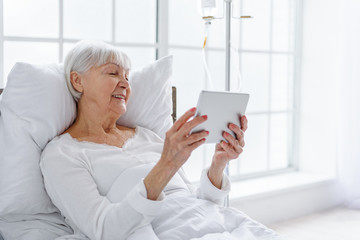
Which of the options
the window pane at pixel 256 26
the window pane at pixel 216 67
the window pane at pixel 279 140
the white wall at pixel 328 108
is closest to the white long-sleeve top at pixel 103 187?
the window pane at pixel 216 67

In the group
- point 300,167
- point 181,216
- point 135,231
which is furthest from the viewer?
point 300,167

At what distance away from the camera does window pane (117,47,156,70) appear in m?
2.67

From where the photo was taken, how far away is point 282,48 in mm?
3629

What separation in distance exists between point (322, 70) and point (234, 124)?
234 cm

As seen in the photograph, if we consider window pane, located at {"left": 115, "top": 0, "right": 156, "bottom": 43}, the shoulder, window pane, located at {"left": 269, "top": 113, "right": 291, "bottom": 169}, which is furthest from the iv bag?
window pane, located at {"left": 269, "top": 113, "right": 291, "bottom": 169}

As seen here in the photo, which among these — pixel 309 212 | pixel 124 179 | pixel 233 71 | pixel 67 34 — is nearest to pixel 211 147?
pixel 233 71

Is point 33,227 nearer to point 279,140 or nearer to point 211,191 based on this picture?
point 211,191

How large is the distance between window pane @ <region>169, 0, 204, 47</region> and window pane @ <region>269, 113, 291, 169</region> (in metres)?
1.02

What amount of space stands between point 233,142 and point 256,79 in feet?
6.58

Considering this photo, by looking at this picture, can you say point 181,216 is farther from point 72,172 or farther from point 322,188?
point 322,188

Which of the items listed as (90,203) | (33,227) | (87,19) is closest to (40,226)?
(33,227)

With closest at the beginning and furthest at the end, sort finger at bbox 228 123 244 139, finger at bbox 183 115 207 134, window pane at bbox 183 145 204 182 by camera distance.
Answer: finger at bbox 183 115 207 134 → finger at bbox 228 123 244 139 → window pane at bbox 183 145 204 182

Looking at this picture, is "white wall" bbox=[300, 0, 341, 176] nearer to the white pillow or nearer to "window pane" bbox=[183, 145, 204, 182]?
"window pane" bbox=[183, 145, 204, 182]

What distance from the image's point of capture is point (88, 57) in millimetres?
1681
